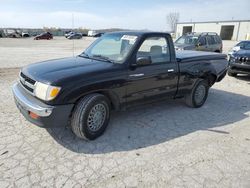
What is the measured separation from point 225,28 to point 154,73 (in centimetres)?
6307

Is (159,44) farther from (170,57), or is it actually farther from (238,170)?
(238,170)

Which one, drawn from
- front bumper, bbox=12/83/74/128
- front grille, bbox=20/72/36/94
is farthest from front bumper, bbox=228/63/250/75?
front grille, bbox=20/72/36/94

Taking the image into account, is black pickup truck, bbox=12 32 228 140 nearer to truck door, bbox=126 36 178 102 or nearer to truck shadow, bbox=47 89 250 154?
truck door, bbox=126 36 178 102

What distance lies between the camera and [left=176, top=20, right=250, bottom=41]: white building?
5238 centimetres

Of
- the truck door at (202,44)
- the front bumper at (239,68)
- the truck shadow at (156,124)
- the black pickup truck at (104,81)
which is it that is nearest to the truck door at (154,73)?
the black pickup truck at (104,81)

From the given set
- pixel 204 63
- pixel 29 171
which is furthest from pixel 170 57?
pixel 29 171

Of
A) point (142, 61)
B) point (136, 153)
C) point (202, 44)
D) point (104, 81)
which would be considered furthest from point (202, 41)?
point (136, 153)

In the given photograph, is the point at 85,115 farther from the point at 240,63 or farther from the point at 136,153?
the point at 240,63

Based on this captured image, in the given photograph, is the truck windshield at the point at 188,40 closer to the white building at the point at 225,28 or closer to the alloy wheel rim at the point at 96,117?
the alloy wheel rim at the point at 96,117

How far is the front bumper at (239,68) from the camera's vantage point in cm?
881

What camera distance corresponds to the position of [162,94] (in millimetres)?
4863

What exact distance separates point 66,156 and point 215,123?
317 centimetres

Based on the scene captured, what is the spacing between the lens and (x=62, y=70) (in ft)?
12.1

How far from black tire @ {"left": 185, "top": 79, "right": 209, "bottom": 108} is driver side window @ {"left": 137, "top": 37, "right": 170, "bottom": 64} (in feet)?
4.07
